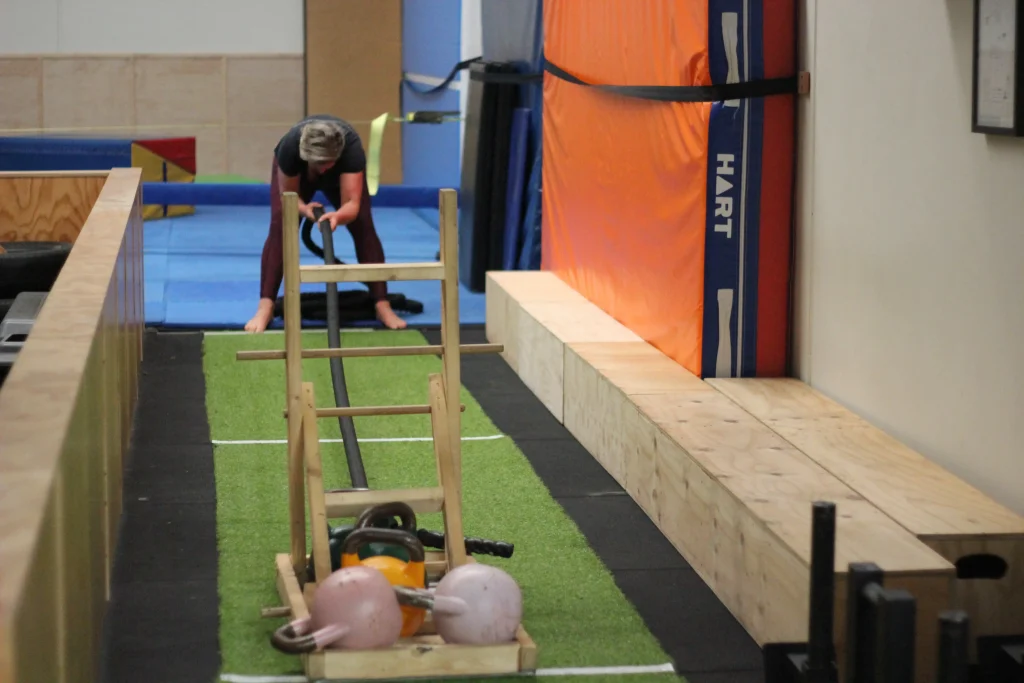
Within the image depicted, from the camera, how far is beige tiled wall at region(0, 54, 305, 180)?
41.1 ft

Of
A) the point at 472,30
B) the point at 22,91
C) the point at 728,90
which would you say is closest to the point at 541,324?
the point at 728,90

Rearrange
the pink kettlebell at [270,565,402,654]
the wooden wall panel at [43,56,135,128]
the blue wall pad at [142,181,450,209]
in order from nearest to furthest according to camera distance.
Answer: the pink kettlebell at [270,565,402,654] < the blue wall pad at [142,181,450,209] < the wooden wall panel at [43,56,135,128]

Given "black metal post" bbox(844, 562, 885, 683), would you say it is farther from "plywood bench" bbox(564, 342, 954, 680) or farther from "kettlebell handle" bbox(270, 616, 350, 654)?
"kettlebell handle" bbox(270, 616, 350, 654)

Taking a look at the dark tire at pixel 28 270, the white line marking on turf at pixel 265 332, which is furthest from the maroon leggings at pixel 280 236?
the dark tire at pixel 28 270

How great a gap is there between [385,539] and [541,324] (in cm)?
261

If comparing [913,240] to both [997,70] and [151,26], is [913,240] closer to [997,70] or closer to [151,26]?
[997,70]

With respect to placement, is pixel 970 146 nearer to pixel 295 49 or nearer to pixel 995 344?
pixel 995 344

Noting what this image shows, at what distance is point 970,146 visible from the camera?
10.7 feet

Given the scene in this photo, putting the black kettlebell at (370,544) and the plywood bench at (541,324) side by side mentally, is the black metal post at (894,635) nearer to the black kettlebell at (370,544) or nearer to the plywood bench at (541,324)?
the black kettlebell at (370,544)

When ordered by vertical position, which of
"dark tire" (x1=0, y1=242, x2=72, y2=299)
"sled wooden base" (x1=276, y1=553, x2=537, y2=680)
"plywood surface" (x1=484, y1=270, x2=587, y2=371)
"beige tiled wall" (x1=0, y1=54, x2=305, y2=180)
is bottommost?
"sled wooden base" (x1=276, y1=553, x2=537, y2=680)

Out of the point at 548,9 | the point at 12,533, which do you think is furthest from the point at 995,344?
the point at 548,9

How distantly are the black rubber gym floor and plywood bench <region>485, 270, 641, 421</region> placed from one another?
14 cm

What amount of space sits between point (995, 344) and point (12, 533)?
2253 mm

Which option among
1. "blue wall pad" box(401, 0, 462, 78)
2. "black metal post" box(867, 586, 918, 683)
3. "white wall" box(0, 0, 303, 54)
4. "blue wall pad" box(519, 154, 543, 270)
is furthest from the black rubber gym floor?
"white wall" box(0, 0, 303, 54)
